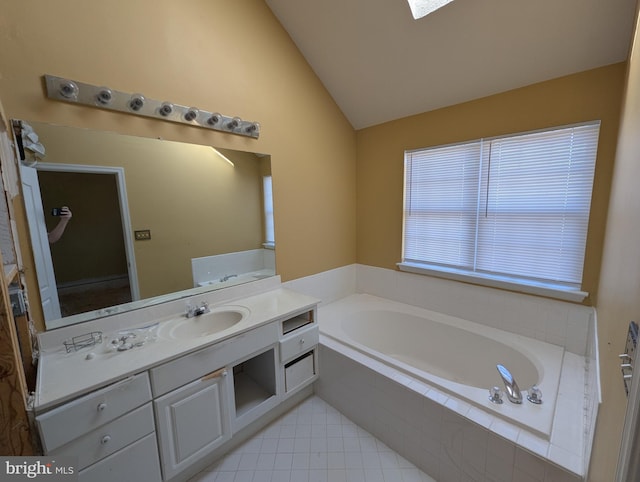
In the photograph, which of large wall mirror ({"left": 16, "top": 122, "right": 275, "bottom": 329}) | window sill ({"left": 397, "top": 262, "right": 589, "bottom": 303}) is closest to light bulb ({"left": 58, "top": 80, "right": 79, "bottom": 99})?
large wall mirror ({"left": 16, "top": 122, "right": 275, "bottom": 329})

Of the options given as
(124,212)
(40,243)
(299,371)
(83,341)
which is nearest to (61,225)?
(40,243)

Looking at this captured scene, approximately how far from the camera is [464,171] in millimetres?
2148

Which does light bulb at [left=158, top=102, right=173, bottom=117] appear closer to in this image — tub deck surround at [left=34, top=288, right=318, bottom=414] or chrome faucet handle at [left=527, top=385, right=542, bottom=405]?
tub deck surround at [left=34, top=288, right=318, bottom=414]

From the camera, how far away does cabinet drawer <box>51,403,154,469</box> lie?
1.04 meters

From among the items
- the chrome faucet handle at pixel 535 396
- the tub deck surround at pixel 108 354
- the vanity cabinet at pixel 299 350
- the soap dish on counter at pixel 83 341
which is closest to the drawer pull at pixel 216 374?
the tub deck surround at pixel 108 354

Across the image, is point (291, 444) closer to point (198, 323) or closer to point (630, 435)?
point (198, 323)

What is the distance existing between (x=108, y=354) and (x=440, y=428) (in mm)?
1705

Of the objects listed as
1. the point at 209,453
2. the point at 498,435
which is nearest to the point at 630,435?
the point at 498,435

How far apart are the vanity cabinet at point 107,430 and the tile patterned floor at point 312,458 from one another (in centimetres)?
49

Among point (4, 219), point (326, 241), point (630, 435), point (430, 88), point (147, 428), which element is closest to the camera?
point (630, 435)

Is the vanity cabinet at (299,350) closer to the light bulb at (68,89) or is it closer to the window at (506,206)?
the window at (506,206)

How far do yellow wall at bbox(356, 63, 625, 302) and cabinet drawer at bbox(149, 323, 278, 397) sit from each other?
1546 mm

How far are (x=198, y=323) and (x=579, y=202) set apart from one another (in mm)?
2533

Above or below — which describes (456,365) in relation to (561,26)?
below
